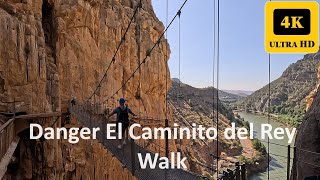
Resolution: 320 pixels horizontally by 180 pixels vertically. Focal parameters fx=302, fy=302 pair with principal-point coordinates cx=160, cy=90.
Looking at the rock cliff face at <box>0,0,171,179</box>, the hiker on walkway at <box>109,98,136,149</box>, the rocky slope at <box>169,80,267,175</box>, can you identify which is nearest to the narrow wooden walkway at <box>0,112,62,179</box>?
the rock cliff face at <box>0,0,171,179</box>

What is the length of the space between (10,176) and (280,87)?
6669 cm

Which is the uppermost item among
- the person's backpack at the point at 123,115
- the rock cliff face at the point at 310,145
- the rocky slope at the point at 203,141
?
the person's backpack at the point at 123,115

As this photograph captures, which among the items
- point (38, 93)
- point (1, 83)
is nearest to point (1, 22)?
point (1, 83)

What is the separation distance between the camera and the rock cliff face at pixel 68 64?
702 centimetres

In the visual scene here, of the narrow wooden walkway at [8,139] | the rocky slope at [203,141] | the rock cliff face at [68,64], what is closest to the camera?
the narrow wooden walkway at [8,139]

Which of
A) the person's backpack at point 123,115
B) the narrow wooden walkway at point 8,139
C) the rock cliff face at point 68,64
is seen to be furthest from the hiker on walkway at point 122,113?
the rock cliff face at point 68,64

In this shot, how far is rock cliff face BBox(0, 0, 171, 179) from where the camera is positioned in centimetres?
702

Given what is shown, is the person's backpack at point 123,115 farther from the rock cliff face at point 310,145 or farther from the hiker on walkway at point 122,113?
the rock cliff face at point 310,145

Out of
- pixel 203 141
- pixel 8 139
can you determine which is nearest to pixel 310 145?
pixel 8 139

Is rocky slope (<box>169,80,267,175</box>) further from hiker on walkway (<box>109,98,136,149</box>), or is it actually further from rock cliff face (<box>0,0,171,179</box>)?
hiker on walkway (<box>109,98,136,149</box>)

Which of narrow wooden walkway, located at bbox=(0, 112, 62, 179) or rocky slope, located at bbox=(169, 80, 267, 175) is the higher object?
narrow wooden walkway, located at bbox=(0, 112, 62, 179)

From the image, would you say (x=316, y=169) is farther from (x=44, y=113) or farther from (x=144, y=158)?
(x=44, y=113)

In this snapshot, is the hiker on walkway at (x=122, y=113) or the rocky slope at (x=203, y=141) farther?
the rocky slope at (x=203, y=141)

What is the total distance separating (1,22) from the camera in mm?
6582
